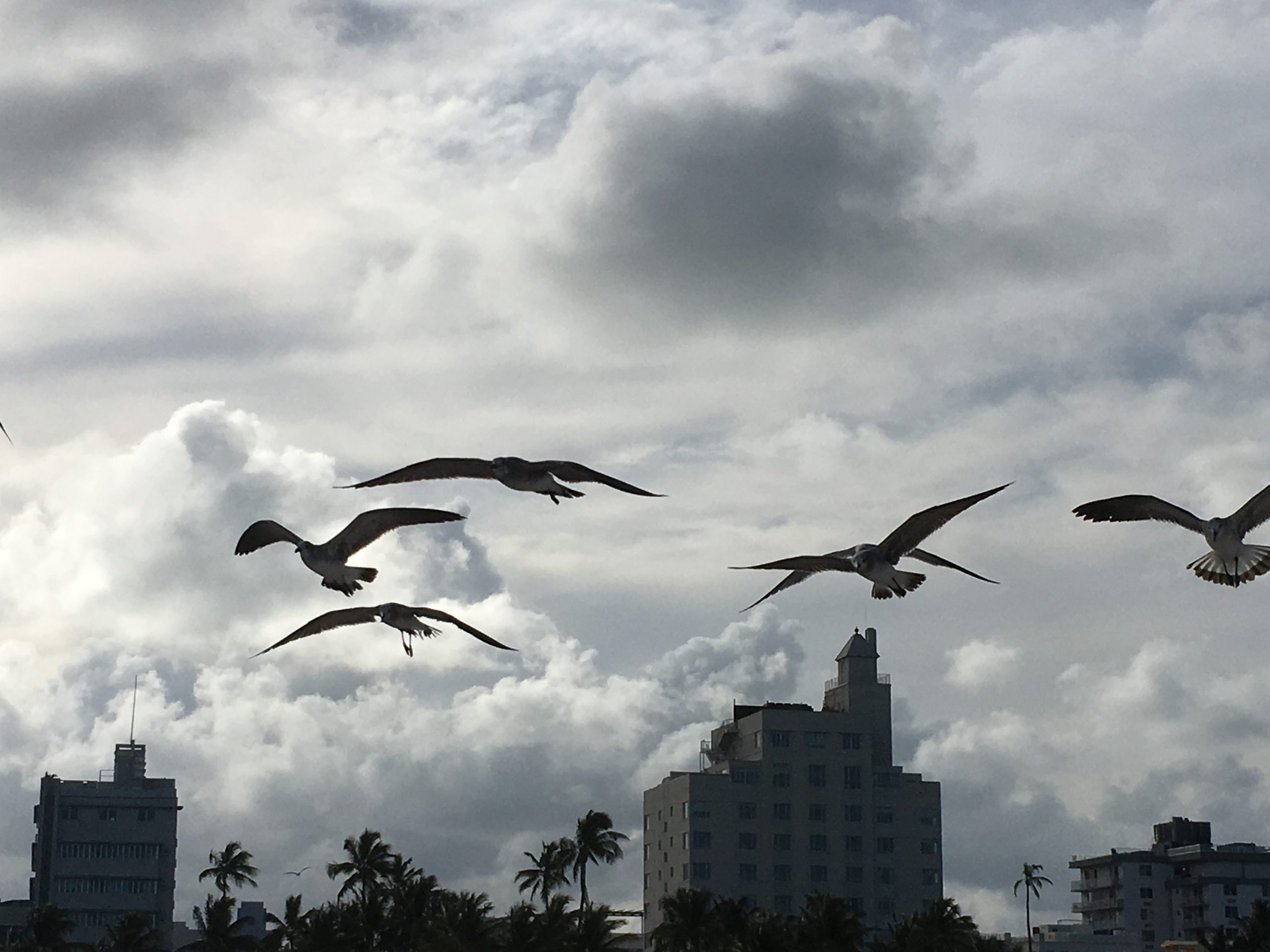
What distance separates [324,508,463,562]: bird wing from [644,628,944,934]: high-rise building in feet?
445

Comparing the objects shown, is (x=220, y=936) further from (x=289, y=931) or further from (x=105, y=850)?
(x=105, y=850)

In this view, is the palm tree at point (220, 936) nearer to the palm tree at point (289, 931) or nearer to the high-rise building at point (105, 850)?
the palm tree at point (289, 931)

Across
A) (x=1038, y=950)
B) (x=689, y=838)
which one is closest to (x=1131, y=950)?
(x=1038, y=950)

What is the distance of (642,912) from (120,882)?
1973 inches

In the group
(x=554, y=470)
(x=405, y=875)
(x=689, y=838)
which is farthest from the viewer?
(x=689, y=838)

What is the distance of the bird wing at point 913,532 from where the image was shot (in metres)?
33.4

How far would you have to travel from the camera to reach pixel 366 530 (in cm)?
3331

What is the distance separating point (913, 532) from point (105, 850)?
165m

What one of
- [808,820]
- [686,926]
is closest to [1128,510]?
[686,926]

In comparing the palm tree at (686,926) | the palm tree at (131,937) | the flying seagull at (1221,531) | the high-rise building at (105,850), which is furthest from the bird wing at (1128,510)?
the high-rise building at (105,850)

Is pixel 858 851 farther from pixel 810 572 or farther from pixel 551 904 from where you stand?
pixel 810 572

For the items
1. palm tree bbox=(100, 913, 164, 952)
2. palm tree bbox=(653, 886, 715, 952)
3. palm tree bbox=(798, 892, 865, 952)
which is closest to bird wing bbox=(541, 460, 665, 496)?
palm tree bbox=(798, 892, 865, 952)

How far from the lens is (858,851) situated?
170 meters

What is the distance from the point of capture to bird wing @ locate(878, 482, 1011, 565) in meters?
33.4
